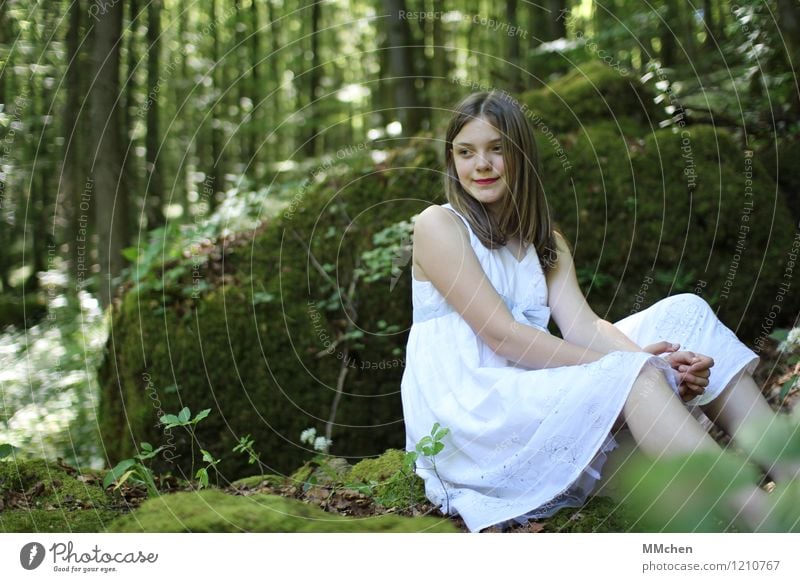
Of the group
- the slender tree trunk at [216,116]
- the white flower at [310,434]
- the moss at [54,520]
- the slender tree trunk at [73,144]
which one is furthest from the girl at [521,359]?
the slender tree trunk at [216,116]

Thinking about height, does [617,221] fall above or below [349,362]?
above

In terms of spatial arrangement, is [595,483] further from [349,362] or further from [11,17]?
[11,17]

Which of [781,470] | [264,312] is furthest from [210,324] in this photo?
[781,470]

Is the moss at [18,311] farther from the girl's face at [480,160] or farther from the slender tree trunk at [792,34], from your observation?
the slender tree trunk at [792,34]

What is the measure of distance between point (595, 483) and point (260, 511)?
100 centimetres

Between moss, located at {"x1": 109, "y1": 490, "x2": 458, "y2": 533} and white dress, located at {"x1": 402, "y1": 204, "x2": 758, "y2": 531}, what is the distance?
0.27 metres

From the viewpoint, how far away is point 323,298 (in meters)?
3.93

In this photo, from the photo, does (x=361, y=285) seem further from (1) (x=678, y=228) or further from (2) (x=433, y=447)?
(2) (x=433, y=447)

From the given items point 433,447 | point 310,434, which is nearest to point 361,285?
point 310,434

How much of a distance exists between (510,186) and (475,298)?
1.48 ft

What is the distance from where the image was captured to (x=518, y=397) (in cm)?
227

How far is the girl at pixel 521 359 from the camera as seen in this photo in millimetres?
2160
